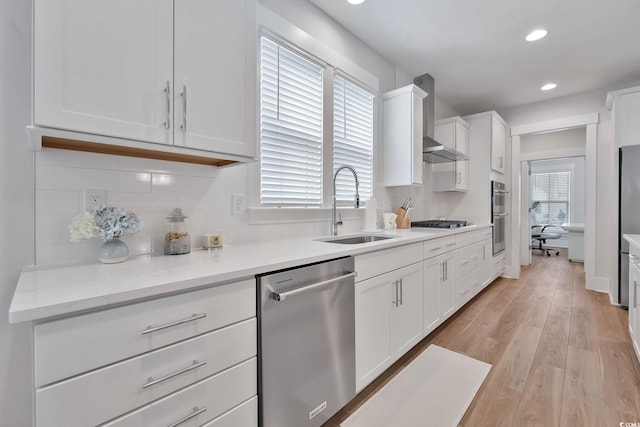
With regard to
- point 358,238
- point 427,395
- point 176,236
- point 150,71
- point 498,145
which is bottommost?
point 427,395

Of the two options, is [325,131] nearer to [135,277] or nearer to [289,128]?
[289,128]

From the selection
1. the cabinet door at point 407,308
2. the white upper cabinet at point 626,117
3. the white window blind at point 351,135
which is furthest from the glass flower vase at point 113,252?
the white upper cabinet at point 626,117

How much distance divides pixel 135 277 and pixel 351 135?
212 cm

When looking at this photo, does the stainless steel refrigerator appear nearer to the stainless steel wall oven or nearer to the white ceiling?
the white ceiling

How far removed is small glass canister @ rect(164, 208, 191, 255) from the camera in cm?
140

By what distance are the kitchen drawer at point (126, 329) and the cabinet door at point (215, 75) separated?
664 mm

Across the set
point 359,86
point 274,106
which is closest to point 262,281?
point 274,106

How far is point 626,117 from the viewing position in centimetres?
324

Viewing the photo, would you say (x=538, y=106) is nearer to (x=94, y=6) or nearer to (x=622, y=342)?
(x=622, y=342)

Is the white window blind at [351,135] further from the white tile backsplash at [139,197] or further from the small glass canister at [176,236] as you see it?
the small glass canister at [176,236]

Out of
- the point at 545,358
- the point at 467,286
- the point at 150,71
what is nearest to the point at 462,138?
the point at 467,286

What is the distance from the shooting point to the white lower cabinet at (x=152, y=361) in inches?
28.6

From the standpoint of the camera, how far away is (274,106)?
78.1 inches

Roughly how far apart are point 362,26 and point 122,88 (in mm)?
2204
